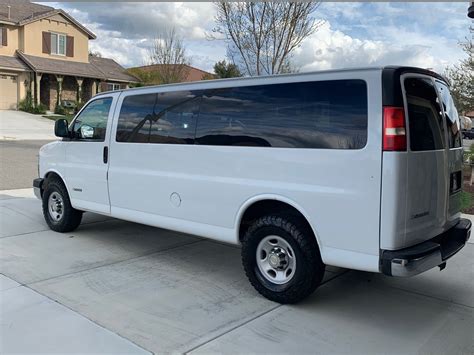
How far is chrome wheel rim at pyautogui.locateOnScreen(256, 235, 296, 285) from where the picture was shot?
14.3 feet

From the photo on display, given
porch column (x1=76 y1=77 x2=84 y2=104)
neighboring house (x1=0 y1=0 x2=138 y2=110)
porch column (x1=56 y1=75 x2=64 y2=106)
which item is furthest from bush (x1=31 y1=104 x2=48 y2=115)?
porch column (x1=76 y1=77 x2=84 y2=104)

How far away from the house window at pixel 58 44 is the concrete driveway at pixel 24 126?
641 cm

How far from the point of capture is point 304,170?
4082 millimetres

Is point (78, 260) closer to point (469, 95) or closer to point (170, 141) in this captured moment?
point (170, 141)

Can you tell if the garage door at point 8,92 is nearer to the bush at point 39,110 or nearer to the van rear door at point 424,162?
the bush at point 39,110

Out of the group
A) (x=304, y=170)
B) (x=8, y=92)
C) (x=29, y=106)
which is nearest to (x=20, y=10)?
(x=8, y=92)

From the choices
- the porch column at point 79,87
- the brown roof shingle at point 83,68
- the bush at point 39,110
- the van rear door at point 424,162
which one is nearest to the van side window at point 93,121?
the van rear door at point 424,162

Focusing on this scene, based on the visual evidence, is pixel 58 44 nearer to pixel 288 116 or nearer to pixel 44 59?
pixel 44 59

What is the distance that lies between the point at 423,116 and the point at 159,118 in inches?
113

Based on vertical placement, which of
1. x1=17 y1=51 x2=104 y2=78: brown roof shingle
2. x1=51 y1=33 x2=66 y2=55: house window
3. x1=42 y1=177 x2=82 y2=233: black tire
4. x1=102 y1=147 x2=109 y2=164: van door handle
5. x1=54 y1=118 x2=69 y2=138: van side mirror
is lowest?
x1=42 y1=177 x2=82 y2=233: black tire

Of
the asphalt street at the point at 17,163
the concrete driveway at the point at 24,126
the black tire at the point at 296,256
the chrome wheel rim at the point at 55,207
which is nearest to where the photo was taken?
the black tire at the point at 296,256

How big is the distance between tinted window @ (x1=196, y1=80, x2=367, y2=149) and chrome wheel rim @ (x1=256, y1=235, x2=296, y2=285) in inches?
36.4

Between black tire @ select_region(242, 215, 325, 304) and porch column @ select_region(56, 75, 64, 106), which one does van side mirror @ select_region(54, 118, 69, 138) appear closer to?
black tire @ select_region(242, 215, 325, 304)

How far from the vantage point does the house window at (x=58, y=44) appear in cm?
3622
